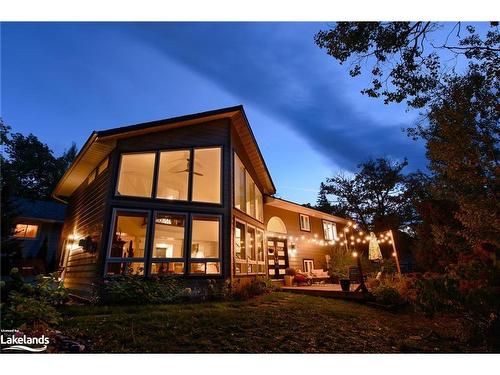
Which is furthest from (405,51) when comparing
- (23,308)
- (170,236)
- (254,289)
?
(170,236)

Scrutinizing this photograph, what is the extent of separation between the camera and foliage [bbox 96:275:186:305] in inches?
284

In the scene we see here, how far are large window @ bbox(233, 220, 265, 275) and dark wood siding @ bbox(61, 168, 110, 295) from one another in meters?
4.71

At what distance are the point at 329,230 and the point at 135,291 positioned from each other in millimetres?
15665

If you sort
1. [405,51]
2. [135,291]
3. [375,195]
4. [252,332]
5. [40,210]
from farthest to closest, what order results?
1. [375,195]
2. [40,210]
3. [135,291]
4. [405,51]
5. [252,332]

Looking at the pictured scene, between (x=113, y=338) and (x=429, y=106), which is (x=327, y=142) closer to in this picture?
(x=429, y=106)

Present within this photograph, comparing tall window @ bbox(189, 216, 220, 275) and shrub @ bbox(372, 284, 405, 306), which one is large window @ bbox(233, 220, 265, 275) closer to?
tall window @ bbox(189, 216, 220, 275)

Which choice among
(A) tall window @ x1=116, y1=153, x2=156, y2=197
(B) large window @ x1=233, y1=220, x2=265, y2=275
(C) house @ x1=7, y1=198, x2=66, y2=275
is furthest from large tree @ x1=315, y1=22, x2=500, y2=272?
(C) house @ x1=7, y1=198, x2=66, y2=275

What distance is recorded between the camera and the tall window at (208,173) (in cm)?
1009

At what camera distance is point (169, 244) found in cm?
1177

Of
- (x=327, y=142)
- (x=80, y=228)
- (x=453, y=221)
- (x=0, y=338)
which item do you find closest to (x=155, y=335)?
(x=0, y=338)

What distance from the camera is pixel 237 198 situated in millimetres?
11164

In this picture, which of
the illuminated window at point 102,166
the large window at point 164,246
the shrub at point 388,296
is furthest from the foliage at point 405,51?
the illuminated window at point 102,166

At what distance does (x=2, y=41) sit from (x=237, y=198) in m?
8.23

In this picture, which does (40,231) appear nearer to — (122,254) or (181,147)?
(122,254)
